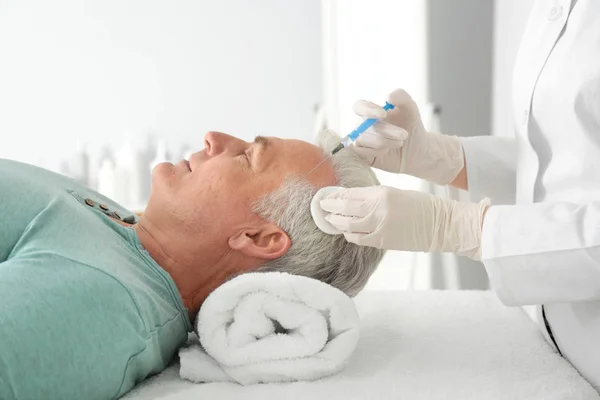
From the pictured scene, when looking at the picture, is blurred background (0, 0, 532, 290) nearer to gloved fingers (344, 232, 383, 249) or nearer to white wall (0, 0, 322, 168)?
white wall (0, 0, 322, 168)

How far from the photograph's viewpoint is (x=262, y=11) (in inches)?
147

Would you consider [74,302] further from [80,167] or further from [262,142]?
[80,167]

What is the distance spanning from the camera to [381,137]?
5.03ft

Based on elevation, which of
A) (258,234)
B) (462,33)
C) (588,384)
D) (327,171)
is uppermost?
(462,33)

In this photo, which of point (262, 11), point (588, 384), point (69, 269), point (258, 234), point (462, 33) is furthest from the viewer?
point (262, 11)

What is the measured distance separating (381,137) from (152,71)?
2.55 metres

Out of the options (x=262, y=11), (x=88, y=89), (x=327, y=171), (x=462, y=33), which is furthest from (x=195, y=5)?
(x=327, y=171)

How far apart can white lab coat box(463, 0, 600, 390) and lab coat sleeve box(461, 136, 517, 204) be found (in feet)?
0.67

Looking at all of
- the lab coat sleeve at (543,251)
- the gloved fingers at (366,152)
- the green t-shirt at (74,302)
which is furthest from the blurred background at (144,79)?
the lab coat sleeve at (543,251)

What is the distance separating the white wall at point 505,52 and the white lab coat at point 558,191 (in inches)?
48.4

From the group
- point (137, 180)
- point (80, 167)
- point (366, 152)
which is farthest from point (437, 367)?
point (80, 167)

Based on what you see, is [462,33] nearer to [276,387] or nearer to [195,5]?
[195,5]

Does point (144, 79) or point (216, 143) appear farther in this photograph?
point (144, 79)

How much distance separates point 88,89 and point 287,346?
2974mm
